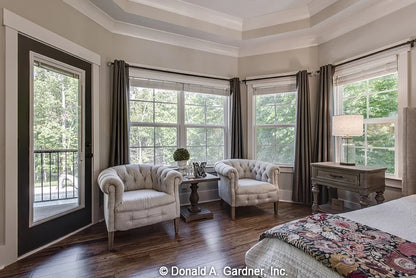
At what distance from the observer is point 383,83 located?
2.69 meters

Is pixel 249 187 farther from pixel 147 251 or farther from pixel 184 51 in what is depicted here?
pixel 184 51

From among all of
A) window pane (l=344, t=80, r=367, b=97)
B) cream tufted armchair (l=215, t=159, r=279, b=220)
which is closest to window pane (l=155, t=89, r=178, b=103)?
cream tufted armchair (l=215, t=159, r=279, b=220)

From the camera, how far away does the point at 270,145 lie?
12.5 feet

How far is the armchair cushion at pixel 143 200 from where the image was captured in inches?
86.0

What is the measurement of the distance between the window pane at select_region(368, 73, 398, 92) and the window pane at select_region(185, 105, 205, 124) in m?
2.47

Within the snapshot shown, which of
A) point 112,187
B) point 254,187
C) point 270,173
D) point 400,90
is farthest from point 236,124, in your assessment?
point 112,187

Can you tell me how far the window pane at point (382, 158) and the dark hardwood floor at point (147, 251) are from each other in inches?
54.1

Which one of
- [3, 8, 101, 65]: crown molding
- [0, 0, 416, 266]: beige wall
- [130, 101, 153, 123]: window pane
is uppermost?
[0, 0, 416, 266]: beige wall

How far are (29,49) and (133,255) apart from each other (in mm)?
2239

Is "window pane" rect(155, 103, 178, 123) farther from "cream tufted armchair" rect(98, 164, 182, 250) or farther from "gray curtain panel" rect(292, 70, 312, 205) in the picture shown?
"gray curtain panel" rect(292, 70, 312, 205)

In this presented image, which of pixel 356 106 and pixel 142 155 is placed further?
pixel 142 155

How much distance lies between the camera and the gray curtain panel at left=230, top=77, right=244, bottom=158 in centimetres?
377

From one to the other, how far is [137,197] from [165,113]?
156cm

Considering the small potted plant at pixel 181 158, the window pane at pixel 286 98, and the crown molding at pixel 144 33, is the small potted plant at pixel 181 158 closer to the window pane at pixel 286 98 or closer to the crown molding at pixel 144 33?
the crown molding at pixel 144 33
